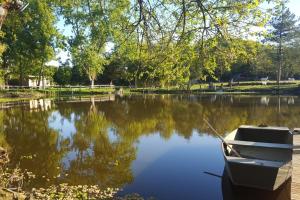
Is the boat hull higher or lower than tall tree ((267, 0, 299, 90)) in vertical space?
lower

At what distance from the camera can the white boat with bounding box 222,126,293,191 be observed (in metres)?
8.34

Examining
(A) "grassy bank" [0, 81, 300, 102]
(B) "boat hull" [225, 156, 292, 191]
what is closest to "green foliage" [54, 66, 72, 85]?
(A) "grassy bank" [0, 81, 300, 102]

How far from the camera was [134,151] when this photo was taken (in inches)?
604

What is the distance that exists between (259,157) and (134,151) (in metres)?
5.76

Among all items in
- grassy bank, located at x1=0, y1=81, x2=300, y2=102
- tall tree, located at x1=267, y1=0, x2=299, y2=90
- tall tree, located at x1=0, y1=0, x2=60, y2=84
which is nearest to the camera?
grassy bank, located at x1=0, y1=81, x2=300, y2=102

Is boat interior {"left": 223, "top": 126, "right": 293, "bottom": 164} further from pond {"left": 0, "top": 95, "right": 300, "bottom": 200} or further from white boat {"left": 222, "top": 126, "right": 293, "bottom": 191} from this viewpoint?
pond {"left": 0, "top": 95, "right": 300, "bottom": 200}

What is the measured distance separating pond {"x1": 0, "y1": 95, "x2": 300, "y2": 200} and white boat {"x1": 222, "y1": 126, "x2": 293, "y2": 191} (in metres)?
0.83

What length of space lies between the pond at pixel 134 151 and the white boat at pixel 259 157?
83 cm

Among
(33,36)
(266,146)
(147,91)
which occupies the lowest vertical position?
(266,146)

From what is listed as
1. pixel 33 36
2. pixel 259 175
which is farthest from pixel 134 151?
pixel 33 36

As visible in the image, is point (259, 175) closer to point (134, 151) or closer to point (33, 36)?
point (134, 151)

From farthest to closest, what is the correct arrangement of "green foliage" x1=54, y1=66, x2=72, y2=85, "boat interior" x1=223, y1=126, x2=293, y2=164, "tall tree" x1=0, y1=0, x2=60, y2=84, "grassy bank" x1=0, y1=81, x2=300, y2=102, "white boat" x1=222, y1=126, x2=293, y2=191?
"green foliage" x1=54, y1=66, x2=72, y2=85, "tall tree" x1=0, y1=0, x2=60, y2=84, "grassy bank" x1=0, y1=81, x2=300, y2=102, "boat interior" x1=223, y1=126, x2=293, y2=164, "white boat" x1=222, y1=126, x2=293, y2=191

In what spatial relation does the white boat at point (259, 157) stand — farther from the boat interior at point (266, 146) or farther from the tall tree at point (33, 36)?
the tall tree at point (33, 36)

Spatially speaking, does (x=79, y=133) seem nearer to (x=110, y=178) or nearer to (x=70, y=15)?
(x=110, y=178)
